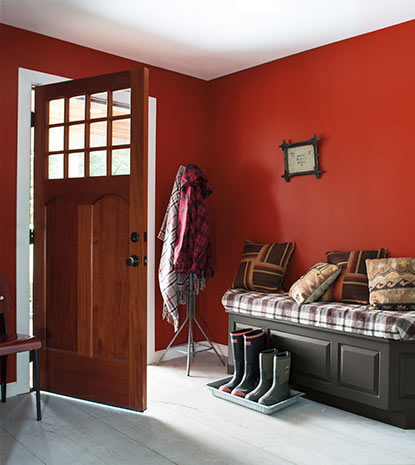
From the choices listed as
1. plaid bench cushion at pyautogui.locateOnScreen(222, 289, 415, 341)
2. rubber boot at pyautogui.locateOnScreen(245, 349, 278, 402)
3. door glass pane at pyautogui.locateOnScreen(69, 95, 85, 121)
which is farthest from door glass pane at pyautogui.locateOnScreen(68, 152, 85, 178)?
rubber boot at pyautogui.locateOnScreen(245, 349, 278, 402)

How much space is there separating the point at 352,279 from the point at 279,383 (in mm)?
873

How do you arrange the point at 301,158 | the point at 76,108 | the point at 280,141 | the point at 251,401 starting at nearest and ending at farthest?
the point at 251,401, the point at 76,108, the point at 301,158, the point at 280,141

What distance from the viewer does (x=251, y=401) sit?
311 centimetres

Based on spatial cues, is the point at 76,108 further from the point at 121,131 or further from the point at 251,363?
the point at 251,363

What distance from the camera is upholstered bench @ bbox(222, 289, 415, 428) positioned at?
2.83 m

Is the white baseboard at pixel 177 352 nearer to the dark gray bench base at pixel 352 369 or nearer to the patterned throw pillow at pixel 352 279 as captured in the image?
the dark gray bench base at pixel 352 369

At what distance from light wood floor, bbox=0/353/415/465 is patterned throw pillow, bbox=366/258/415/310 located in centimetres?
74

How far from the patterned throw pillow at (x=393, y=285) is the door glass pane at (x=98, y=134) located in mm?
2017

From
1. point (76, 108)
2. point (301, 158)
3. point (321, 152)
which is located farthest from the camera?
point (301, 158)

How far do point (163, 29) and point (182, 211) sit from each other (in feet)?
4.60

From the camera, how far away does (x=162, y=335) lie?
14.3 feet

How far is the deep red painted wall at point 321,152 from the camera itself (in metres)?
3.35

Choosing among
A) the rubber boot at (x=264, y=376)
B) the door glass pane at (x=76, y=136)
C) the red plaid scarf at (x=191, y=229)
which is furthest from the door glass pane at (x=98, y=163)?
the rubber boot at (x=264, y=376)

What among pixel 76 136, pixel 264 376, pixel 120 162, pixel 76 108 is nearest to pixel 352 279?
pixel 264 376
